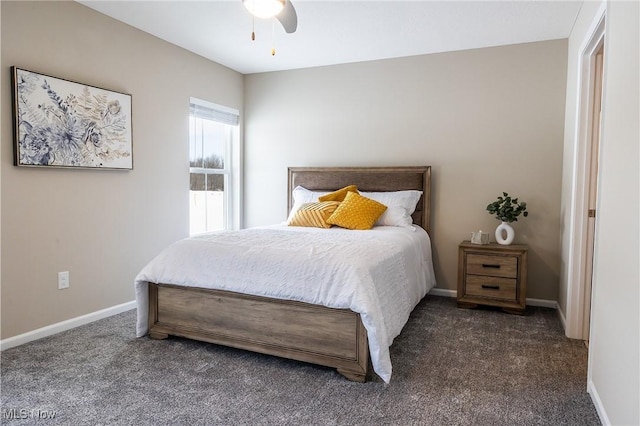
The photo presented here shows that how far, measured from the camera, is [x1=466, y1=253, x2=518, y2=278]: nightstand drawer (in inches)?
140

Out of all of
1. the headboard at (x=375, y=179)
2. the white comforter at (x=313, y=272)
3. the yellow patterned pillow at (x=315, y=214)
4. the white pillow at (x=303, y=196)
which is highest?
the headboard at (x=375, y=179)

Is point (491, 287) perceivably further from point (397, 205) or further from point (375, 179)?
point (375, 179)

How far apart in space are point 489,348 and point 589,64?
2107 millimetres

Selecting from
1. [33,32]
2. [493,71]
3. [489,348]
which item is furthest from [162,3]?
[489,348]

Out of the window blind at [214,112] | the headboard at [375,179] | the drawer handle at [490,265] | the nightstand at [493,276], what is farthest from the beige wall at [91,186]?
the drawer handle at [490,265]

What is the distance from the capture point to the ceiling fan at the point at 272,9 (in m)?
2.32

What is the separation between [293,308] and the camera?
2.46 metres

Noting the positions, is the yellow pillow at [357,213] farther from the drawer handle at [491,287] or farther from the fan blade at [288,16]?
the fan blade at [288,16]

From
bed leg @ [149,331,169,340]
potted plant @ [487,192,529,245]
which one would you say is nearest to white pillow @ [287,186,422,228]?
potted plant @ [487,192,529,245]

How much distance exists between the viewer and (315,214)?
3.87 m

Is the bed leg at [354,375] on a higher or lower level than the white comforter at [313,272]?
lower

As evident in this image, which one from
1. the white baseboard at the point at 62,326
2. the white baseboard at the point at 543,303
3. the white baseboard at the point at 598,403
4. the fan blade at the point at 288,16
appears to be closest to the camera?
the white baseboard at the point at 598,403

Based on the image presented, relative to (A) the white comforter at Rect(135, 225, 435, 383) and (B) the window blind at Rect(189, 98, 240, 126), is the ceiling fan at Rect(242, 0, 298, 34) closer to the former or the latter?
(A) the white comforter at Rect(135, 225, 435, 383)

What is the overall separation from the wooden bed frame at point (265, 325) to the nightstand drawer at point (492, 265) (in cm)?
176
